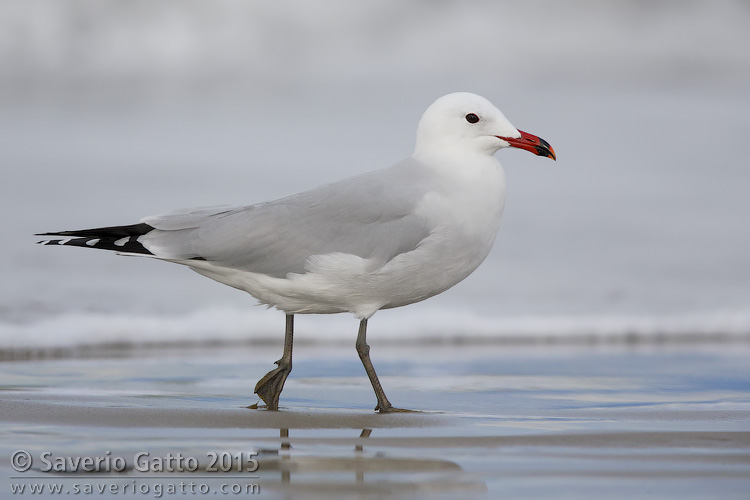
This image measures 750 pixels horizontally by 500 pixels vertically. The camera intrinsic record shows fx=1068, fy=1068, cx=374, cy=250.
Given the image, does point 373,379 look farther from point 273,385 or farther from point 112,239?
point 112,239

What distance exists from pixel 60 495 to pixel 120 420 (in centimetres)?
115

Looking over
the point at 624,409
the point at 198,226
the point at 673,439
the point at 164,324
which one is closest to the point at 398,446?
the point at 673,439

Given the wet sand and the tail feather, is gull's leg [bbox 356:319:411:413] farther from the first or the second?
the tail feather

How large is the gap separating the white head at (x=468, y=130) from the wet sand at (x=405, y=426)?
4.02 ft

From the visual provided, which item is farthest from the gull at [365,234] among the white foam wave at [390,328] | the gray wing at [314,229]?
the white foam wave at [390,328]

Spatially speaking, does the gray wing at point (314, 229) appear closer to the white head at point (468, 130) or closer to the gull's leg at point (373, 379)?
the white head at point (468, 130)

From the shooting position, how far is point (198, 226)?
16.8ft

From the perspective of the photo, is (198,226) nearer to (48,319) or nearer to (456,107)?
(456,107)

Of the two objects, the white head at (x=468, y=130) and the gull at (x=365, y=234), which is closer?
the gull at (x=365, y=234)

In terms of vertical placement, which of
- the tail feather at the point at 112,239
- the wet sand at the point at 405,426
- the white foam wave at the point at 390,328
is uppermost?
the tail feather at the point at 112,239

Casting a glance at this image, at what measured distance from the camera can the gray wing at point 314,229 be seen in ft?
15.8

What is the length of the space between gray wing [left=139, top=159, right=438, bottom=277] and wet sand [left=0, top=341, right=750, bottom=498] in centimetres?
69

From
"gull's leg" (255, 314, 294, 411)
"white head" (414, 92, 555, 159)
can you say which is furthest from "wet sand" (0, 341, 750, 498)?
"white head" (414, 92, 555, 159)

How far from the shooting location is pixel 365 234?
15.9 ft
